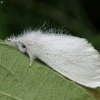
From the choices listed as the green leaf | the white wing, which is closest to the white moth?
the white wing

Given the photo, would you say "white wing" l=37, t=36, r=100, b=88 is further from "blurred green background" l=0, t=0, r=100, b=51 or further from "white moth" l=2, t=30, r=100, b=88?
"blurred green background" l=0, t=0, r=100, b=51

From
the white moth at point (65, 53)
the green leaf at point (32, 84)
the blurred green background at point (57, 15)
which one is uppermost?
the blurred green background at point (57, 15)

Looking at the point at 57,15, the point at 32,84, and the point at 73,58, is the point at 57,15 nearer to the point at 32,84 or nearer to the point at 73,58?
the point at 73,58

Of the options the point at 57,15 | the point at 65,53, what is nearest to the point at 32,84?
the point at 65,53

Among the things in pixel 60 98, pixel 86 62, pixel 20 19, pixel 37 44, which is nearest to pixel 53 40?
pixel 37 44

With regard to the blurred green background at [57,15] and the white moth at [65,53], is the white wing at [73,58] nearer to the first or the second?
the white moth at [65,53]

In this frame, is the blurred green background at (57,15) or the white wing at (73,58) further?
the blurred green background at (57,15)

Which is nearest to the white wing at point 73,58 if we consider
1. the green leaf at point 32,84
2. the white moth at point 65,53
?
the white moth at point 65,53

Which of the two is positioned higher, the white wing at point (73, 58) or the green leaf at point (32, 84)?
the white wing at point (73, 58)

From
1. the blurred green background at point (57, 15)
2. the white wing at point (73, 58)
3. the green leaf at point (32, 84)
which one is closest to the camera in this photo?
the green leaf at point (32, 84)
